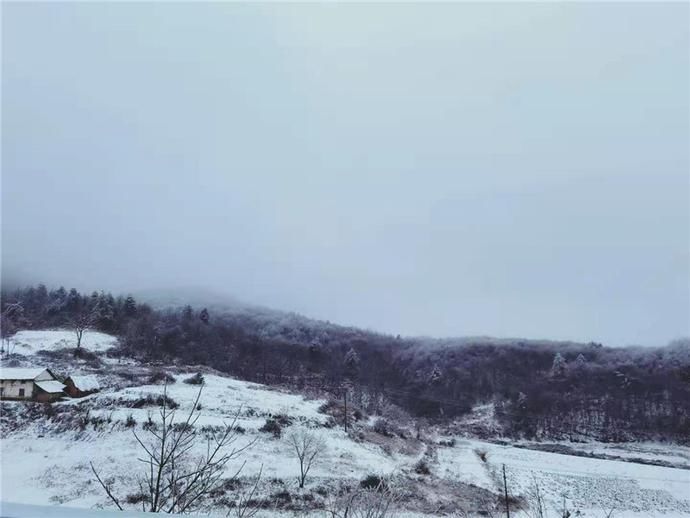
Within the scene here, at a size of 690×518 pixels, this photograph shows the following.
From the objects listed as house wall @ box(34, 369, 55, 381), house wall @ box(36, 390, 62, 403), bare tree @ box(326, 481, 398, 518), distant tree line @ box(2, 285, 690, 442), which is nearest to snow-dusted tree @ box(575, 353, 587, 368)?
distant tree line @ box(2, 285, 690, 442)

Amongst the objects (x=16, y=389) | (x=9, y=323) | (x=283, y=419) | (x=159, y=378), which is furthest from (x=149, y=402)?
(x=9, y=323)

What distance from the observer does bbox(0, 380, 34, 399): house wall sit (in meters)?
34.3

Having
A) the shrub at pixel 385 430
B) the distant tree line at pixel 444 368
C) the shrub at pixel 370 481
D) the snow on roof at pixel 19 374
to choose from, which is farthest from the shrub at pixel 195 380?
the shrub at pixel 370 481

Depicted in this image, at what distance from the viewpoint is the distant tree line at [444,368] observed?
5509 cm

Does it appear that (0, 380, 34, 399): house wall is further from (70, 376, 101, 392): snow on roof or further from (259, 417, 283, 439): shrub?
(259, 417, 283, 439): shrub

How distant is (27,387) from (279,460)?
21.8 metres

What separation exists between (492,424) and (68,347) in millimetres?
50424

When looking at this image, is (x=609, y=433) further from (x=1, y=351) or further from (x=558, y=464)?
(x=1, y=351)

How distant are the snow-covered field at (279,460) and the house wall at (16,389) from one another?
7.53 ft

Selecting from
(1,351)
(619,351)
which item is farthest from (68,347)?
(619,351)

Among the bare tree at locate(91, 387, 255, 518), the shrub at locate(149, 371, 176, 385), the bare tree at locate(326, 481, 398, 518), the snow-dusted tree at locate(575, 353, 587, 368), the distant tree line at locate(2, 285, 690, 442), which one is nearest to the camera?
the bare tree at locate(91, 387, 255, 518)

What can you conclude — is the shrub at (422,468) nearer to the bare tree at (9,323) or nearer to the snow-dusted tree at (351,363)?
the bare tree at (9,323)

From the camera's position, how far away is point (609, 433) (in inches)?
1991

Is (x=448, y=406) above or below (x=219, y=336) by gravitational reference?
below
